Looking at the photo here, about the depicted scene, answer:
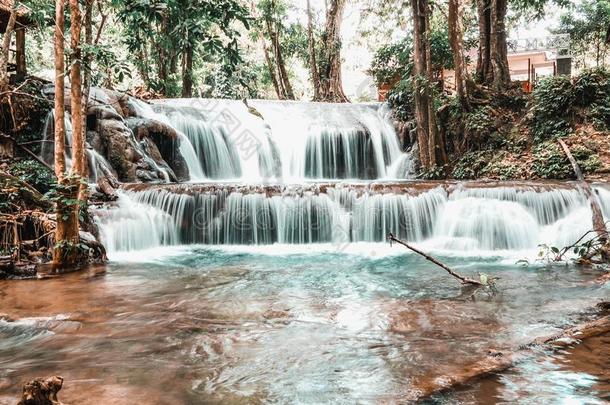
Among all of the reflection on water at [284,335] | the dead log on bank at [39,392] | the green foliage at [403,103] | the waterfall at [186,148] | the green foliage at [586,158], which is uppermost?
the green foliage at [403,103]

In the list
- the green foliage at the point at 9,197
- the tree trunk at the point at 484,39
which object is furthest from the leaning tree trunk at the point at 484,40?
the green foliage at the point at 9,197

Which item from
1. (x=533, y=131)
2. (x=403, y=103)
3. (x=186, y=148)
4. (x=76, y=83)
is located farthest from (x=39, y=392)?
(x=403, y=103)

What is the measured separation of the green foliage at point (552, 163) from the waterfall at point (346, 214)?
3.18 metres

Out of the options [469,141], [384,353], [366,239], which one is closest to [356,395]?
[384,353]

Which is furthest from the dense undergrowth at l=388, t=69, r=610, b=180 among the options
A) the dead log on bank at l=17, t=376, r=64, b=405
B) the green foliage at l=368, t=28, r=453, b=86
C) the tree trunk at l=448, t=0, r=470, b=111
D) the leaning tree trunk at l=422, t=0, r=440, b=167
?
the dead log on bank at l=17, t=376, r=64, b=405

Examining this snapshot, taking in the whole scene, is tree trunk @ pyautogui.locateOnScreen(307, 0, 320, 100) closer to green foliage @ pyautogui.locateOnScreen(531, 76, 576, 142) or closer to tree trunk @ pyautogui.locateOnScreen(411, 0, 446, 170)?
tree trunk @ pyautogui.locateOnScreen(411, 0, 446, 170)

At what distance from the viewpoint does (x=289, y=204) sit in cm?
960

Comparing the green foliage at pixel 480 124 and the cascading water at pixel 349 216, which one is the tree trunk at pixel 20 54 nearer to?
the cascading water at pixel 349 216

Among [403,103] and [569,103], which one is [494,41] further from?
[403,103]

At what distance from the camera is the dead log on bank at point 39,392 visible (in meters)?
2.01

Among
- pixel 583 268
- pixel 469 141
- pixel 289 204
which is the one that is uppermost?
pixel 469 141

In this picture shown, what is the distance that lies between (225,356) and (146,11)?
3806 mm

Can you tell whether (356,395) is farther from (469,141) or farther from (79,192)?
(469,141)

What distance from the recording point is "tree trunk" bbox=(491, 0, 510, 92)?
48.9ft
